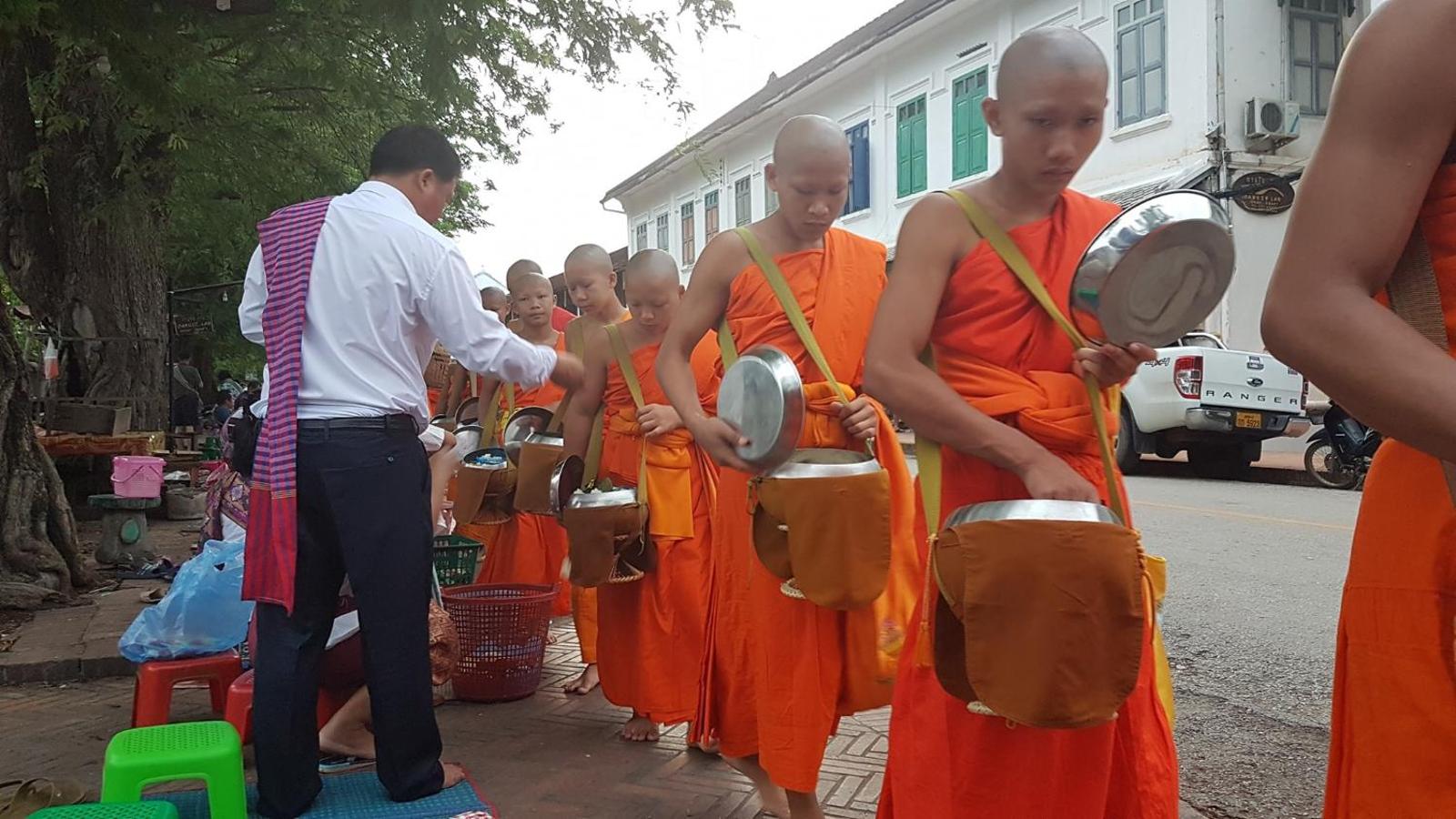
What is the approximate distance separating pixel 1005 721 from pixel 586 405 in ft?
8.31

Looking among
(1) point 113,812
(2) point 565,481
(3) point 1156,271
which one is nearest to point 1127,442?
(2) point 565,481

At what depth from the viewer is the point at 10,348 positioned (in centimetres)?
622

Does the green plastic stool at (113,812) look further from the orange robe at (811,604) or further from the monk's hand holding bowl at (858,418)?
the monk's hand holding bowl at (858,418)

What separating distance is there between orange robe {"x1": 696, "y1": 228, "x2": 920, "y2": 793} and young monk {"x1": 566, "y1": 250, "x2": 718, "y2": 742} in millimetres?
634

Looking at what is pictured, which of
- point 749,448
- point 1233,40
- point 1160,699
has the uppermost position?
point 1233,40

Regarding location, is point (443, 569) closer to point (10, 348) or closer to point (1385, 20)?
point (10, 348)

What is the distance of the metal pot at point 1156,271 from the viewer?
167 centimetres

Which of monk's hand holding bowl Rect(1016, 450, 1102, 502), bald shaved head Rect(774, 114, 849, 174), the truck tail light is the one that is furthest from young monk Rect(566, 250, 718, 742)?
the truck tail light

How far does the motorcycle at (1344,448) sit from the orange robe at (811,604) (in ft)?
29.2

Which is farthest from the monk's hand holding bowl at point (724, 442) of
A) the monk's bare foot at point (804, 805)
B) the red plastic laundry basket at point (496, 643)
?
the red plastic laundry basket at point (496, 643)

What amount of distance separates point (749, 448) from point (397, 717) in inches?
51.1

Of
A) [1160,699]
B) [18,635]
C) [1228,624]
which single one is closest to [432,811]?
[1160,699]

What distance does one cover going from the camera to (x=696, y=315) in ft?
10.2

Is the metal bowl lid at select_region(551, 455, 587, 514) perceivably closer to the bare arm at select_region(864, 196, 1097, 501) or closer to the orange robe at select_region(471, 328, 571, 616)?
the orange robe at select_region(471, 328, 571, 616)
